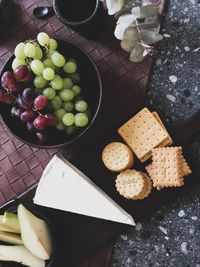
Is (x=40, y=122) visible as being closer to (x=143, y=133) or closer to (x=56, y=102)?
(x=56, y=102)

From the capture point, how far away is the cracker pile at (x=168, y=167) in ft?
4.21

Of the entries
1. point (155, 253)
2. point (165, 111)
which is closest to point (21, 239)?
point (155, 253)

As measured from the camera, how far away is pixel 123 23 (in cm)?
130

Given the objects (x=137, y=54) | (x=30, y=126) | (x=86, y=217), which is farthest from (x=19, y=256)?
(x=137, y=54)

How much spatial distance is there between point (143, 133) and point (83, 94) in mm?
160

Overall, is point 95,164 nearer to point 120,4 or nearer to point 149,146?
point 149,146

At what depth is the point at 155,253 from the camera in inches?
52.9

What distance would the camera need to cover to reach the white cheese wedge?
4.27ft

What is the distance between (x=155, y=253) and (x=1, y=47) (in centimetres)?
59

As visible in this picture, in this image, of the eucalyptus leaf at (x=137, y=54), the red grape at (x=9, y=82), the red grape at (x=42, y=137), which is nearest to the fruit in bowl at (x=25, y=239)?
the red grape at (x=42, y=137)

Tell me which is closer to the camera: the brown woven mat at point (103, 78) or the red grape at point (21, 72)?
the red grape at point (21, 72)

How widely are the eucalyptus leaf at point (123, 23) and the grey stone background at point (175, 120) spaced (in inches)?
4.6

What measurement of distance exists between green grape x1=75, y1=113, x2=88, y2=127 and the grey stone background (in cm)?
17

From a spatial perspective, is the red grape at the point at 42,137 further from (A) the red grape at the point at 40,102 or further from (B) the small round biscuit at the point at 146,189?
(B) the small round biscuit at the point at 146,189
